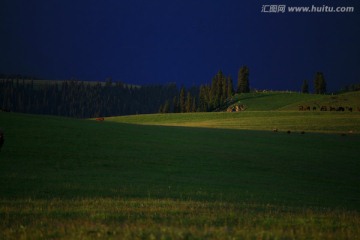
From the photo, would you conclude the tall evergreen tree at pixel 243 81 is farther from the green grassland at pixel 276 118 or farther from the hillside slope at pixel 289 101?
the green grassland at pixel 276 118

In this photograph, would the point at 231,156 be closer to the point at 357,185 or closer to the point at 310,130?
the point at 357,185

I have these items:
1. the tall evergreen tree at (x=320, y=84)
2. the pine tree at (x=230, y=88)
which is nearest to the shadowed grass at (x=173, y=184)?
the pine tree at (x=230, y=88)

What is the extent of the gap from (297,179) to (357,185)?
4260 mm

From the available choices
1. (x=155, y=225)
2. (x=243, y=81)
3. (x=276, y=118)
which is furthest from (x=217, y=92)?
(x=155, y=225)

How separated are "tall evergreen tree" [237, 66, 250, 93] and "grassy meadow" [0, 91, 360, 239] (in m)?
131

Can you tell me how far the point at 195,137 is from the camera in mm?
56750

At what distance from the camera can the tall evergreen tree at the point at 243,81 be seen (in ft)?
642

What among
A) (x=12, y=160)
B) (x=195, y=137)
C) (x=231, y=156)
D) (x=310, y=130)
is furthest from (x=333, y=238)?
(x=310, y=130)

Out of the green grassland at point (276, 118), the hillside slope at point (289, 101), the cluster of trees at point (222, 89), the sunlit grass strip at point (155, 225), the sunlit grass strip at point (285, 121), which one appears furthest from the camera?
the cluster of trees at point (222, 89)

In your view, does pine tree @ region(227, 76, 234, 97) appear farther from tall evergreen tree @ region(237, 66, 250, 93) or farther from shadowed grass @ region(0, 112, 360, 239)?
shadowed grass @ region(0, 112, 360, 239)

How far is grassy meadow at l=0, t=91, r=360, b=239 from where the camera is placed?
10266 millimetres

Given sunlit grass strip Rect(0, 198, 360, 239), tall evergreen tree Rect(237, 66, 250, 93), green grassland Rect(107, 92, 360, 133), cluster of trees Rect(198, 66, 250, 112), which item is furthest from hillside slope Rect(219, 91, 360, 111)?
sunlit grass strip Rect(0, 198, 360, 239)

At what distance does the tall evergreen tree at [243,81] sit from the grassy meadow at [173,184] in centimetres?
13126

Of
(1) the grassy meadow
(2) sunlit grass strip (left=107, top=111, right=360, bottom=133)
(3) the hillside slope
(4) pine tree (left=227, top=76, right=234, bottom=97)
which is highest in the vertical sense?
(4) pine tree (left=227, top=76, right=234, bottom=97)
